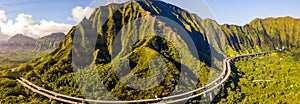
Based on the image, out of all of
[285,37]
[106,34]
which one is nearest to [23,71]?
[106,34]

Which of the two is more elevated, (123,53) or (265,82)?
(123,53)

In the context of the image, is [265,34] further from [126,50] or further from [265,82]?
[126,50]

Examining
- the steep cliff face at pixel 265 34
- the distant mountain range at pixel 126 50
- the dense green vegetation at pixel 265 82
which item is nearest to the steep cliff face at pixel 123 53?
the distant mountain range at pixel 126 50

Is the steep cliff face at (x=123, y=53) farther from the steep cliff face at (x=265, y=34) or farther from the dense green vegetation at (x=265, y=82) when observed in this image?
the steep cliff face at (x=265, y=34)

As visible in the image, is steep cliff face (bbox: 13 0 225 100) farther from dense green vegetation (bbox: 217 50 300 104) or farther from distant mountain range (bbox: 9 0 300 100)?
dense green vegetation (bbox: 217 50 300 104)

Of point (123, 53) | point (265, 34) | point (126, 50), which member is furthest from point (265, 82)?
point (265, 34)

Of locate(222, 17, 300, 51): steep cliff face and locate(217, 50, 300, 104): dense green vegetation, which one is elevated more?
locate(222, 17, 300, 51): steep cliff face

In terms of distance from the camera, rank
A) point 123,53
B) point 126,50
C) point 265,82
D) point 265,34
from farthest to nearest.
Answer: point 265,34 < point 265,82 < point 126,50 < point 123,53

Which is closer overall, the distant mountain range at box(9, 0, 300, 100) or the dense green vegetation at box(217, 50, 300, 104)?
the distant mountain range at box(9, 0, 300, 100)

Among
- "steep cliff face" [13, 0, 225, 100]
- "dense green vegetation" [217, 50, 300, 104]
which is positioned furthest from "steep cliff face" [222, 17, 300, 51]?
"steep cliff face" [13, 0, 225, 100]

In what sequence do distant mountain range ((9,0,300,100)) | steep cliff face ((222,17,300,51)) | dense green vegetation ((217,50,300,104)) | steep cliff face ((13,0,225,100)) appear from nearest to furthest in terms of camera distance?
steep cliff face ((13,0,225,100))
distant mountain range ((9,0,300,100))
dense green vegetation ((217,50,300,104))
steep cliff face ((222,17,300,51))
